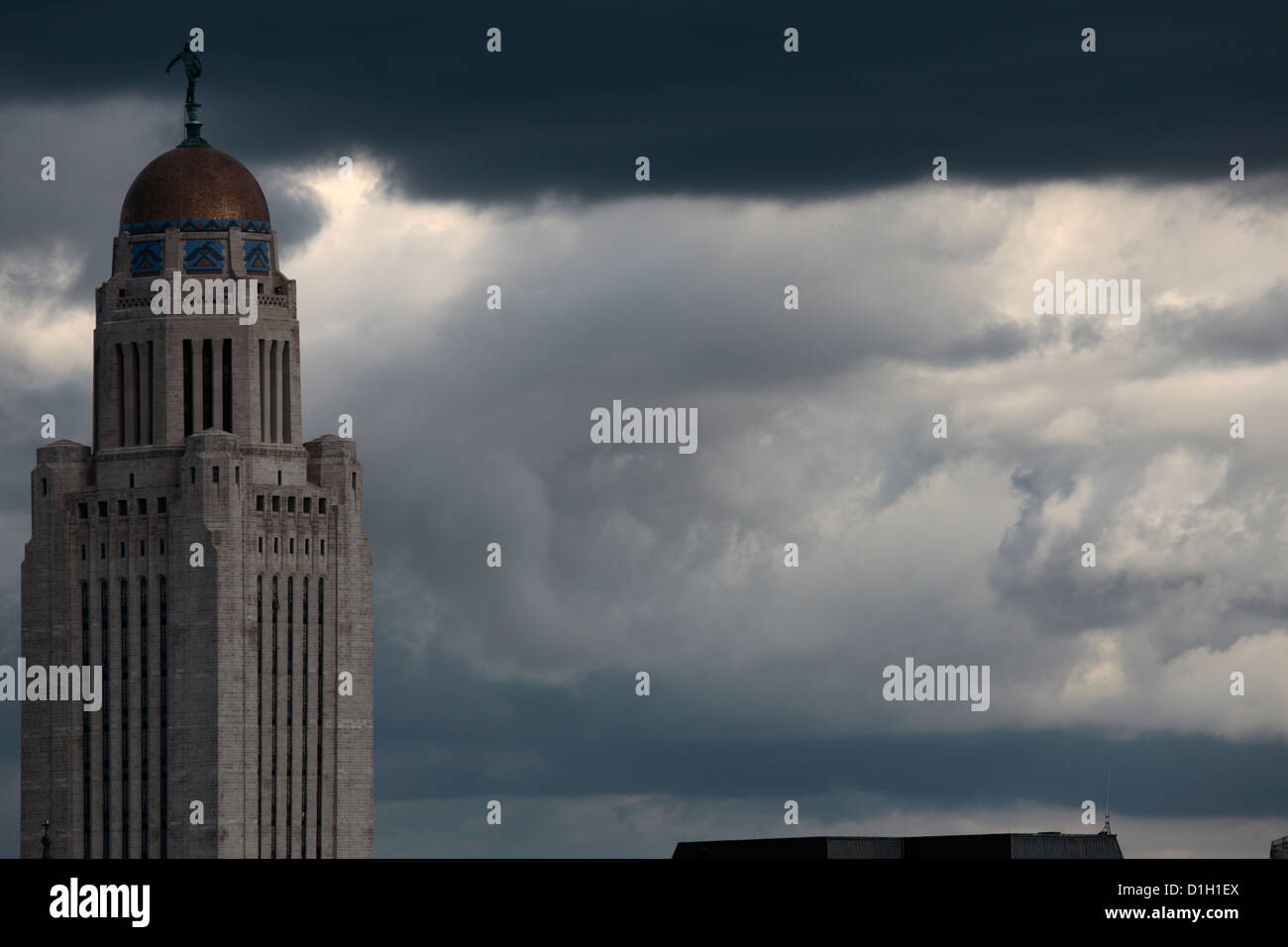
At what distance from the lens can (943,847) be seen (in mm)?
176750

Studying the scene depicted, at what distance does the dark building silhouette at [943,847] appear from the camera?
174000 millimetres

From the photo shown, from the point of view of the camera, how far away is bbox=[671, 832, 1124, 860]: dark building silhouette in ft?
571
